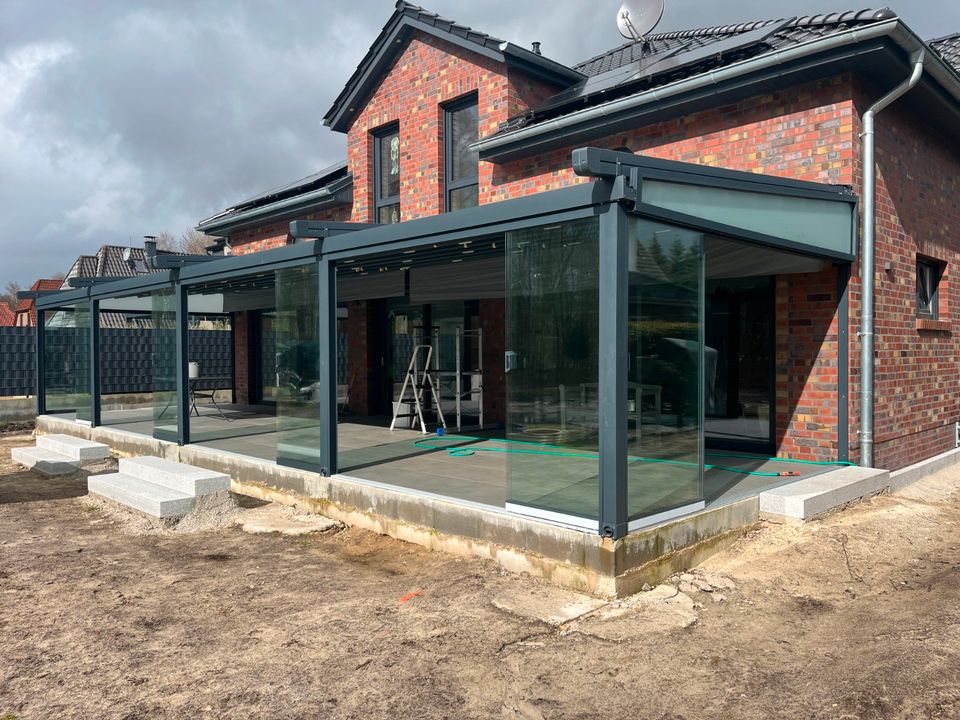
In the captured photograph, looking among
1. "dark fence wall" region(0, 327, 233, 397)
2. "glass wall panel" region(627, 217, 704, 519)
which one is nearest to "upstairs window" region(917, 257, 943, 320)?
"glass wall panel" region(627, 217, 704, 519)

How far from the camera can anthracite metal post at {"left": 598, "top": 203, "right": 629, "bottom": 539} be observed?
458 centimetres

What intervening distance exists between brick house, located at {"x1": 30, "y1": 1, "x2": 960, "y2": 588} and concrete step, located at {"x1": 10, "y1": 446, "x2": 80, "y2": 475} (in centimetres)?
140

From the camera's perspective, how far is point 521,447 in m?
5.23

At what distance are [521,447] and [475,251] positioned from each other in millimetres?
2885

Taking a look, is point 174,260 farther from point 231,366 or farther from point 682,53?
point 231,366

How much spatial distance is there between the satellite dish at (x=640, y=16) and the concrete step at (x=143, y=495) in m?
8.45

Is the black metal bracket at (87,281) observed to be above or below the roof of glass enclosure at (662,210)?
above

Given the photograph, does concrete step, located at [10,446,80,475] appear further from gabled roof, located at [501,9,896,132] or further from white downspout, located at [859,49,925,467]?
white downspout, located at [859,49,925,467]

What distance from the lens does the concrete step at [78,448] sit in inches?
402

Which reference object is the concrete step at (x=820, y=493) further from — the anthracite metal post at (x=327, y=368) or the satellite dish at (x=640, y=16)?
the satellite dish at (x=640, y=16)

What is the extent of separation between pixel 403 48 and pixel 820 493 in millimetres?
9262

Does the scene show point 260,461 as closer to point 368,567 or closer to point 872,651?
point 368,567

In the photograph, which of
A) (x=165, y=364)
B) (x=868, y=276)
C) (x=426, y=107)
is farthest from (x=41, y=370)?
(x=868, y=276)

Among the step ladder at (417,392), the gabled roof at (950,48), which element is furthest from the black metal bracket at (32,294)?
the gabled roof at (950,48)
